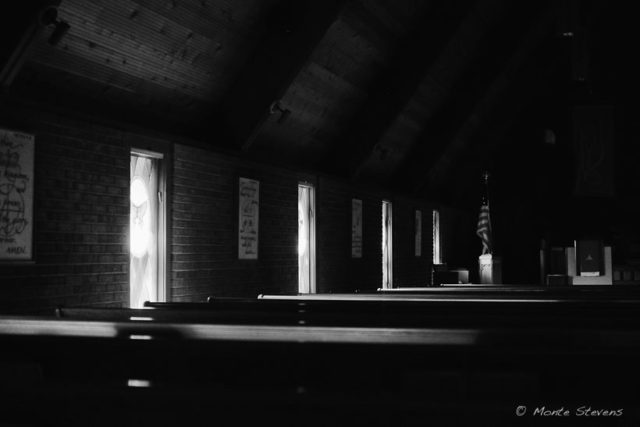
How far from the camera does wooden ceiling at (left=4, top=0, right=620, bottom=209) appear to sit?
577 cm

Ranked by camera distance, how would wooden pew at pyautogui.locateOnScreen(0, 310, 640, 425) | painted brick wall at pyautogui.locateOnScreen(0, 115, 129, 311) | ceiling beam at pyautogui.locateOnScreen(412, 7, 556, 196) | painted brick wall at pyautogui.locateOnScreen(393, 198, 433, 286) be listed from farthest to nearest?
painted brick wall at pyautogui.locateOnScreen(393, 198, 433, 286), ceiling beam at pyautogui.locateOnScreen(412, 7, 556, 196), painted brick wall at pyautogui.locateOnScreen(0, 115, 129, 311), wooden pew at pyautogui.locateOnScreen(0, 310, 640, 425)

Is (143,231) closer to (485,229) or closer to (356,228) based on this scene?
(356,228)

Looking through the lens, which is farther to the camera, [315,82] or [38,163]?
[315,82]

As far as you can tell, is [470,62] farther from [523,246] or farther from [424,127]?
[523,246]

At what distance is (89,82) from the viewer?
5.85 meters

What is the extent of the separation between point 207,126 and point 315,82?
143 cm

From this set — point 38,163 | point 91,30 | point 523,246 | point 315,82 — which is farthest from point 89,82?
point 523,246

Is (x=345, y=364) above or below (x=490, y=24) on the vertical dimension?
below

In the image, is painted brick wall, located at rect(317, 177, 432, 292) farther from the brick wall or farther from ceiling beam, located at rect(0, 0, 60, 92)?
ceiling beam, located at rect(0, 0, 60, 92)

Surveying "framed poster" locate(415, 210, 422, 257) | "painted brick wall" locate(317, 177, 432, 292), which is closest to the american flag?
"painted brick wall" locate(317, 177, 432, 292)

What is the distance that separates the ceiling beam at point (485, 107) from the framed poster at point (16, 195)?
812cm

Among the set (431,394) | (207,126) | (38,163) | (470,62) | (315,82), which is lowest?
(431,394)

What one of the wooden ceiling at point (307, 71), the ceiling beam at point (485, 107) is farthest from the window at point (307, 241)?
the ceiling beam at point (485, 107)

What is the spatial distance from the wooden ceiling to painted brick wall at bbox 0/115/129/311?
264 millimetres
